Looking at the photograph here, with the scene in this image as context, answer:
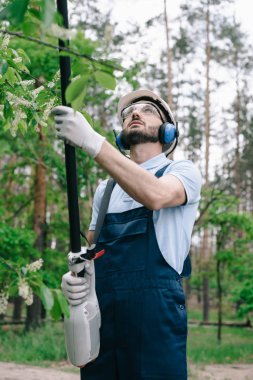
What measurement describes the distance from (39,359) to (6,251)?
82.1 inches

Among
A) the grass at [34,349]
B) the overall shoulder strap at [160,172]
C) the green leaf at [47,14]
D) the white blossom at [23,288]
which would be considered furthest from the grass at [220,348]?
the green leaf at [47,14]

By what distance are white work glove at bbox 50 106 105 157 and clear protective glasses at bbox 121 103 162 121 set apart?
85cm

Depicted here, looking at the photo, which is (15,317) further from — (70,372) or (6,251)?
(70,372)

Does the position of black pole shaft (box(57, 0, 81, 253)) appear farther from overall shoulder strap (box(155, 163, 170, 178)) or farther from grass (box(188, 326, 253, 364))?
grass (box(188, 326, 253, 364))

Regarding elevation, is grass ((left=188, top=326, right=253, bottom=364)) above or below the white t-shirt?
below

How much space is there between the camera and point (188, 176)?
2.20 meters

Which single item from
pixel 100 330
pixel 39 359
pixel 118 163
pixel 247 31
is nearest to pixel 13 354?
pixel 39 359

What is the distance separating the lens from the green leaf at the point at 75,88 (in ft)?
3.40

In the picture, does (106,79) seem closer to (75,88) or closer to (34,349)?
(75,88)

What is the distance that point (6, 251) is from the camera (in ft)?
31.2

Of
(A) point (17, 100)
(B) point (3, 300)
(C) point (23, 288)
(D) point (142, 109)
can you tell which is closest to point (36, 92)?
(A) point (17, 100)

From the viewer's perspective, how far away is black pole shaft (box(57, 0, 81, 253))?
1.47 m

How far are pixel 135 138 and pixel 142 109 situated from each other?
219mm

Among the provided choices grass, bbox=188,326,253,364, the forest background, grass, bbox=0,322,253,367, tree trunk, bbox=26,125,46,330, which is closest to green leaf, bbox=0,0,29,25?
the forest background
